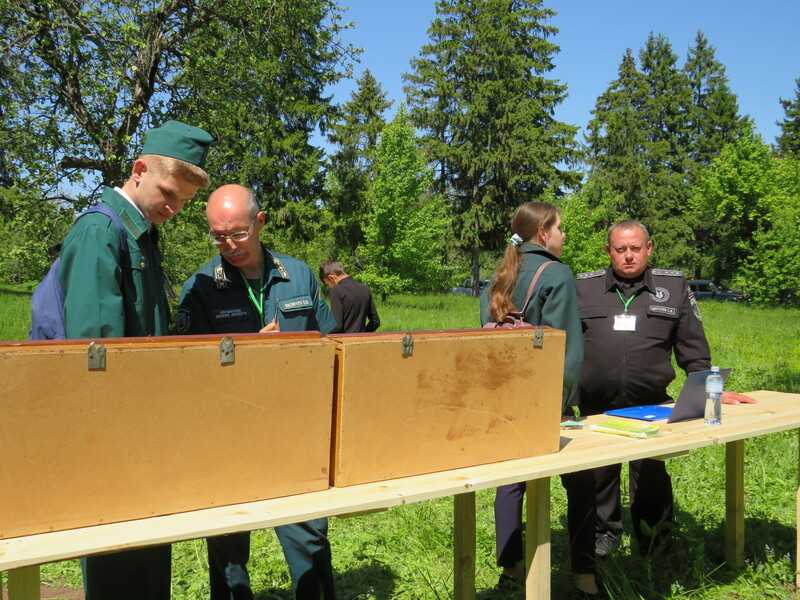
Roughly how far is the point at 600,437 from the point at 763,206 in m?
37.1

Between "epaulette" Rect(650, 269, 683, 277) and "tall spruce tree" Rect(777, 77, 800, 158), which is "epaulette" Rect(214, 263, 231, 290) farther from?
"tall spruce tree" Rect(777, 77, 800, 158)

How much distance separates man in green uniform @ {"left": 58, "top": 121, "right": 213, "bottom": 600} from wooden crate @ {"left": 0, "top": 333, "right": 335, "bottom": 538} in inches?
14.4

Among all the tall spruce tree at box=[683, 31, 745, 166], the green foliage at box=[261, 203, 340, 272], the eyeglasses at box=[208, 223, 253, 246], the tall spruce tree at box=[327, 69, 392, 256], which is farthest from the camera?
the tall spruce tree at box=[683, 31, 745, 166]

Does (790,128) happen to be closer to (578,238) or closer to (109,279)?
(578,238)

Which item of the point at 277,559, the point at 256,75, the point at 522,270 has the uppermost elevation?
the point at 256,75

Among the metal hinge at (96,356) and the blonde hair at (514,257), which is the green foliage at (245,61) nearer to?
the blonde hair at (514,257)

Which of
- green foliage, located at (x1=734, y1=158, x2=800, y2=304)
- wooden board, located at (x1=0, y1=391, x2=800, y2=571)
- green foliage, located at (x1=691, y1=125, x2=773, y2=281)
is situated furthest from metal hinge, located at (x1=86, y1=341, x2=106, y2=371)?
green foliage, located at (x1=691, y1=125, x2=773, y2=281)

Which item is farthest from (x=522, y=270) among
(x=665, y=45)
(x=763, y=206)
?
(x=665, y=45)

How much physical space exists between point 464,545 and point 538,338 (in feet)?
3.63

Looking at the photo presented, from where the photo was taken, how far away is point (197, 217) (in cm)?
956

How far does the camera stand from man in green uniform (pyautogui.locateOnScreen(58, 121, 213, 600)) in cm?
195

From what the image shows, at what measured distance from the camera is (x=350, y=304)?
6.78 metres

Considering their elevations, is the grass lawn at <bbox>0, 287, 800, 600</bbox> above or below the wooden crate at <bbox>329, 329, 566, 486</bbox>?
below

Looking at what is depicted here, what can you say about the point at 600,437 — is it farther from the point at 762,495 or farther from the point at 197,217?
the point at 197,217
